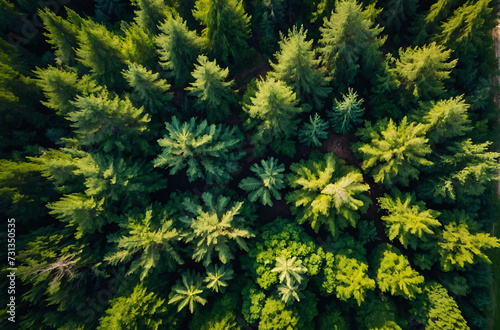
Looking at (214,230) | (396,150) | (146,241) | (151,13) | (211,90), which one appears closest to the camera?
(396,150)

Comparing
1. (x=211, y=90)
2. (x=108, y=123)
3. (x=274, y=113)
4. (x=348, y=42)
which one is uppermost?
(x=348, y=42)

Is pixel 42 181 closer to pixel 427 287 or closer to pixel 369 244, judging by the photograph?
pixel 369 244

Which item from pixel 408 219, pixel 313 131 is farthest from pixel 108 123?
pixel 408 219

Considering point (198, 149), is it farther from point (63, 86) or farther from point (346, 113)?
point (346, 113)

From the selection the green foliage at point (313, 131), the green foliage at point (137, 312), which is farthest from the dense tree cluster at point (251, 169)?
the green foliage at point (313, 131)

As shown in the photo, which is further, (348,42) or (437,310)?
(348,42)

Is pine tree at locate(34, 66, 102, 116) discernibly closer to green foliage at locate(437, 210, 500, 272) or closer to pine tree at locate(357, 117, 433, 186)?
pine tree at locate(357, 117, 433, 186)

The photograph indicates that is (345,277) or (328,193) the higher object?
(328,193)

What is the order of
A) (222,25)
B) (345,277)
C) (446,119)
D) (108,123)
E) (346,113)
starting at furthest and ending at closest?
(346,113)
(222,25)
(345,277)
(108,123)
(446,119)
